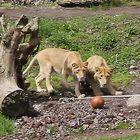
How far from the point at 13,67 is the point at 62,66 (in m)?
1.64

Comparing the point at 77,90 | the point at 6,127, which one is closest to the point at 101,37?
the point at 77,90

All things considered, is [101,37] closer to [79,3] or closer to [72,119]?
[79,3]

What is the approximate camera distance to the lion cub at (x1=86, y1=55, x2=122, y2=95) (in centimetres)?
1198

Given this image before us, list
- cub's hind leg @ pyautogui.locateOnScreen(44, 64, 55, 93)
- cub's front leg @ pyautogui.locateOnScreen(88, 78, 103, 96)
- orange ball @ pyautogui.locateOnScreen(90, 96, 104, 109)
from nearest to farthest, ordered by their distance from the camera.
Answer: orange ball @ pyautogui.locateOnScreen(90, 96, 104, 109) → cub's front leg @ pyautogui.locateOnScreen(88, 78, 103, 96) → cub's hind leg @ pyautogui.locateOnScreen(44, 64, 55, 93)

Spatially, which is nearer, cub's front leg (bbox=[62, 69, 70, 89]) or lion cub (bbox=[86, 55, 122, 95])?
lion cub (bbox=[86, 55, 122, 95])

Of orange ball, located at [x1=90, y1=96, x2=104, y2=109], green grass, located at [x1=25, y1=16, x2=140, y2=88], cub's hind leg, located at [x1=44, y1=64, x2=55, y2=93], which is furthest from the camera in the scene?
green grass, located at [x1=25, y1=16, x2=140, y2=88]

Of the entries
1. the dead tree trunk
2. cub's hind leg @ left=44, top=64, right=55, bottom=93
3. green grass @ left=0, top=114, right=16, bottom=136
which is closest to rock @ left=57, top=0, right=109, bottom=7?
cub's hind leg @ left=44, top=64, right=55, bottom=93

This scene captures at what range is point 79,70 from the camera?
12.1 metres

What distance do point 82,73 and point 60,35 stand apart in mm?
5822

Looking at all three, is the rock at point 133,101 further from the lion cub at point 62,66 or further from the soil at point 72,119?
the lion cub at point 62,66

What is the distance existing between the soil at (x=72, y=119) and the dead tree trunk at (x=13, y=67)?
25 cm

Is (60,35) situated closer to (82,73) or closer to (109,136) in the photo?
(82,73)

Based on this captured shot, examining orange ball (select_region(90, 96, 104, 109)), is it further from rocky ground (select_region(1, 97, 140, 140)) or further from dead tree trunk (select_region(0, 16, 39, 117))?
dead tree trunk (select_region(0, 16, 39, 117))

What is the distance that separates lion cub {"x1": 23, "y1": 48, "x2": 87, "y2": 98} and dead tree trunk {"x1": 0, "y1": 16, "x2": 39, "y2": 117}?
79 cm
